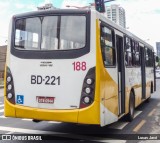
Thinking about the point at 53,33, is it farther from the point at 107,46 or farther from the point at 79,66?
the point at 107,46

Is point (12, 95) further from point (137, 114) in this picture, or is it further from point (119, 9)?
point (119, 9)

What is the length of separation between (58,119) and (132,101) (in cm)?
433

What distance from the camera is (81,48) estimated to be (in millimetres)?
7344

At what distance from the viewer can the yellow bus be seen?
7.20 meters

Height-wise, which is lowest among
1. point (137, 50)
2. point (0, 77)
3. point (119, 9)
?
point (0, 77)

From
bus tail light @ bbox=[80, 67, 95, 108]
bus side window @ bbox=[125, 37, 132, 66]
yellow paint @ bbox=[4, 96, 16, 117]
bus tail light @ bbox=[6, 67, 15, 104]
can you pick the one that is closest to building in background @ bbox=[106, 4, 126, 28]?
bus side window @ bbox=[125, 37, 132, 66]

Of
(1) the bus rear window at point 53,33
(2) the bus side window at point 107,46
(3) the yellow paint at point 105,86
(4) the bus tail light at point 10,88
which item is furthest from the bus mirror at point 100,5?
(4) the bus tail light at point 10,88

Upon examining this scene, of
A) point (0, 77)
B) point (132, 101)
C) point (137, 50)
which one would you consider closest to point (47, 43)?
point (132, 101)

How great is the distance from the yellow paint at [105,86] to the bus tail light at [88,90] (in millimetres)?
112

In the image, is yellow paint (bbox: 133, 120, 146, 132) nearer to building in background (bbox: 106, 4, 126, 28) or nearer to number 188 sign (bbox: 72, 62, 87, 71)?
number 188 sign (bbox: 72, 62, 87, 71)

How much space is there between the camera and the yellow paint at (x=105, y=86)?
23.6 feet

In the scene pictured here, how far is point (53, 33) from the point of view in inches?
300

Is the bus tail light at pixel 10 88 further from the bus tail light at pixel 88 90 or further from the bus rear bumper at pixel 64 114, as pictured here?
the bus tail light at pixel 88 90

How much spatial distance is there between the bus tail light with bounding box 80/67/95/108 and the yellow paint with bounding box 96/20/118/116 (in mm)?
112
